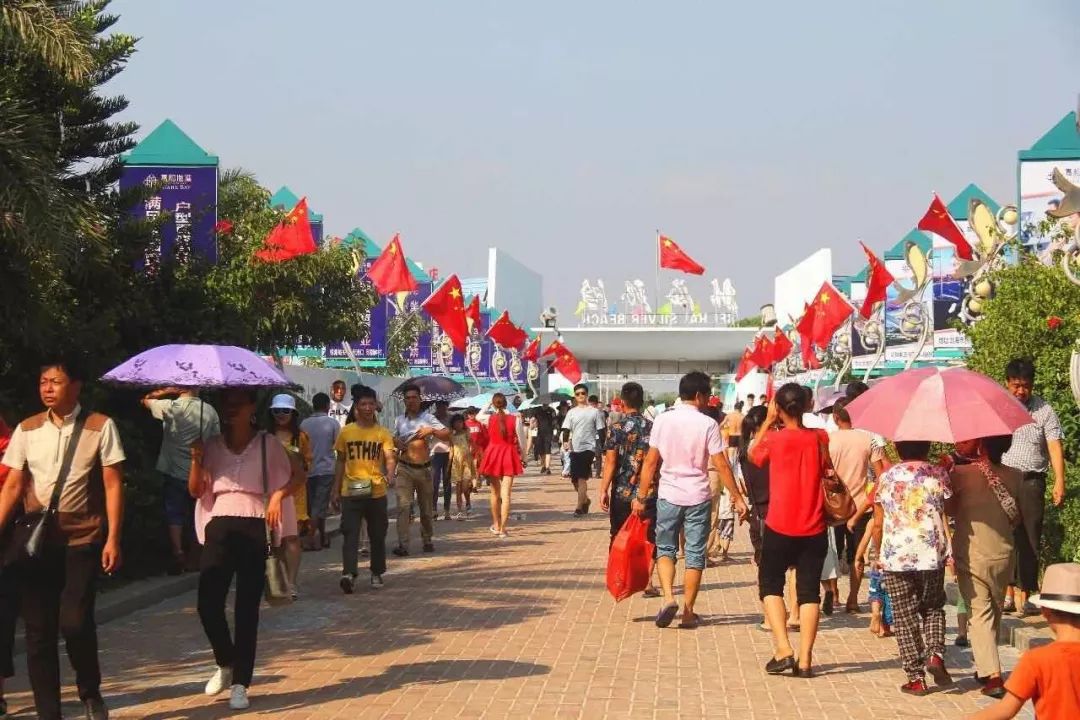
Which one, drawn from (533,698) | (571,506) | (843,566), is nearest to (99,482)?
(533,698)

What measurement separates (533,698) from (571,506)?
16.9 metres

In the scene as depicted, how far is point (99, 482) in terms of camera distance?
23.4ft

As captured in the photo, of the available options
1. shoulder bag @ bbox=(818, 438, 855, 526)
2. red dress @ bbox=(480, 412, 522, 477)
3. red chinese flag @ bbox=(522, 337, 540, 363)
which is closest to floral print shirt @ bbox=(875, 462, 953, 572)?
shoulder bag @ bbox=(818, 438, 855, 526)

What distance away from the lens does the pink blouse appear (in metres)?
7.81

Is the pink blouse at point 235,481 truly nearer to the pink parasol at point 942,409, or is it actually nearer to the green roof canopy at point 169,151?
the pink parasol at point 942,409

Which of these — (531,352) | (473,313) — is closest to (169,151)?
(473,313)

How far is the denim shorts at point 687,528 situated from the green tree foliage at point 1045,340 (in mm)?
2595

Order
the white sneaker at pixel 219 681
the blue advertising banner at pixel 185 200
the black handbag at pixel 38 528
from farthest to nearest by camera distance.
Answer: the blue advertising banner at pixel 185 200, the white sneaker at pixel 219 681, the black handbag at pixel 38 528

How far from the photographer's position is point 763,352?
182ft

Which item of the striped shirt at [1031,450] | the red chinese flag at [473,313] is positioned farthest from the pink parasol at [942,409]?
the red chinese flag at [473,313]

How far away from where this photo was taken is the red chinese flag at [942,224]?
2822cm

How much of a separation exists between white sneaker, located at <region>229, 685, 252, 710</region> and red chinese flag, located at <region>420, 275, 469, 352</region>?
1026 inches

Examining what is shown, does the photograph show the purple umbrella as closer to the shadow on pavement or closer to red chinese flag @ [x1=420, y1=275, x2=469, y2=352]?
the shadow on pavement

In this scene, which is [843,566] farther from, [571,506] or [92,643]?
[571,506]
